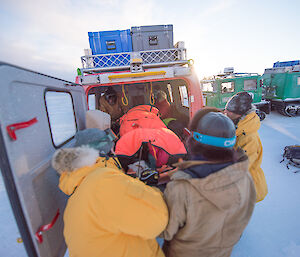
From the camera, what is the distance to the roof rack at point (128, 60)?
245 cm

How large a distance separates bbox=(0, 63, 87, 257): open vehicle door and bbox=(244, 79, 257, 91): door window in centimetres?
957

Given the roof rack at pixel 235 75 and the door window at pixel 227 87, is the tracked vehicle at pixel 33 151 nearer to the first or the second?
the door window at pixel 227 87

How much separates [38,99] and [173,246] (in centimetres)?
151

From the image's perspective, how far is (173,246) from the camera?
1.14 meters

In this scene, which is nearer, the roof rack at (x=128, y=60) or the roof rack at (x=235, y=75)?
the roof rack at (x=128, y=60)

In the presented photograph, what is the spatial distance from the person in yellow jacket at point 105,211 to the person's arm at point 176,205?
50 millimetres

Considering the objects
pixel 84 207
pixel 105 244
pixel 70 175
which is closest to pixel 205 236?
pixel 105 244

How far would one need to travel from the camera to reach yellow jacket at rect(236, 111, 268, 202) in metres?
1.64

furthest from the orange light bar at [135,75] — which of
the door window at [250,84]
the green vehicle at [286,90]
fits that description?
the green vehicle at [286,90]

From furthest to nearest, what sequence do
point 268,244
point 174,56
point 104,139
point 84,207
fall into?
point 174,56 < point 268,244 < point 104,139 < point 84,207

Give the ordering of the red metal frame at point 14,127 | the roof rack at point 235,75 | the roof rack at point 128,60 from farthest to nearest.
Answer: the roof rack at point 235,75
the roof rack at point 128,60
the red metal frame at point 14,127

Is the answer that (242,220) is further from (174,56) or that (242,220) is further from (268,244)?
(174,56)

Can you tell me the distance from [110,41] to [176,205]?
299 centimetres

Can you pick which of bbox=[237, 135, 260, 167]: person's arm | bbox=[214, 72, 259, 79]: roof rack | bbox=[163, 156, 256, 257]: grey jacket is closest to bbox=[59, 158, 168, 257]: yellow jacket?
bbox=[163, 156, 256, 257]: grey jacket
